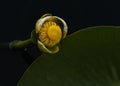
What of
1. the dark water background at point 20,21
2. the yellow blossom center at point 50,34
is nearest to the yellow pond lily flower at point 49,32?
the yellow blossom center at point 50,34

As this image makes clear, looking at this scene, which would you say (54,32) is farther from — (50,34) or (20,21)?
(20,21)

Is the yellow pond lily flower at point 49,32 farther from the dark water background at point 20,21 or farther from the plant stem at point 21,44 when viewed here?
the dark water background at point 20,21

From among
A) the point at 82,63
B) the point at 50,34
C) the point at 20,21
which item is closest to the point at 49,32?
the point at 50,34

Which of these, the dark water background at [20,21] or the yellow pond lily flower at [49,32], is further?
the dark water background at [20,21]

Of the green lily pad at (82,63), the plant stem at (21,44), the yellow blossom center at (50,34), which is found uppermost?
the yellow blossom center at (50,34)

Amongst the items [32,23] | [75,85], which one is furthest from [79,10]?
[75,85]

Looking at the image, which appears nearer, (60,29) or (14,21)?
(60,29)

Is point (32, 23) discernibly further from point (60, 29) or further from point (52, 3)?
point (60, 29)
